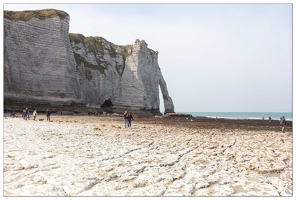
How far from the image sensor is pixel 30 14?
62.7 meters

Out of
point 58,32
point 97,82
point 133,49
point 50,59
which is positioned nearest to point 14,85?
point 50,59

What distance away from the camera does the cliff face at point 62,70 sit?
57.8 meters

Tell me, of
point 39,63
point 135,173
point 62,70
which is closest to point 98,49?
point 62,70

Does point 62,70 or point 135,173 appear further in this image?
point 62,70

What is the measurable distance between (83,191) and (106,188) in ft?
1.74

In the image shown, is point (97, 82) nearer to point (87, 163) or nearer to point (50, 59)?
point (50, 59)

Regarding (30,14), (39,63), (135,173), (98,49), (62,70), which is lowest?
(135,173)

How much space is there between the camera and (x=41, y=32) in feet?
206

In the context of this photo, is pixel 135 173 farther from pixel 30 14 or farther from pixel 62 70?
pixel 30 14

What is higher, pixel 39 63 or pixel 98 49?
pixel 98 49

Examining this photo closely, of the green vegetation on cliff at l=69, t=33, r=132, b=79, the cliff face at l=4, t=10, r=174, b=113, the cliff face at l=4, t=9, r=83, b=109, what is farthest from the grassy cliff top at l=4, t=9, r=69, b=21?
the green vegetation on cliff at l=69, t=33, r=132, b=79

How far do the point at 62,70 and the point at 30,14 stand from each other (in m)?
14.3

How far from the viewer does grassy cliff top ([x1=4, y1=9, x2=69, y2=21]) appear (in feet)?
198

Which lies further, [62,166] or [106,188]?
[62,166]
